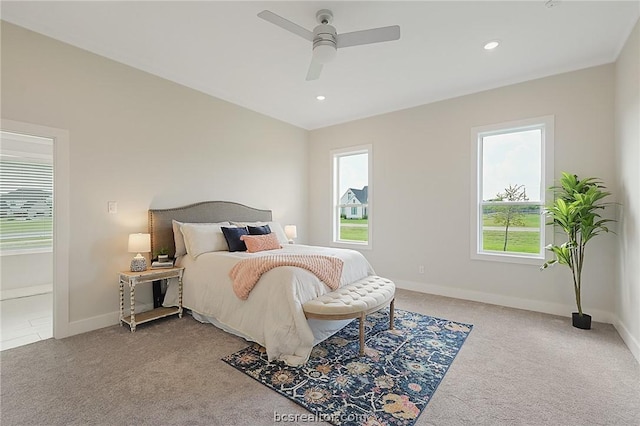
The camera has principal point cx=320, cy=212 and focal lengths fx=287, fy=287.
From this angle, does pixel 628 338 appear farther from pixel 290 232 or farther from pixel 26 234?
pixel 26 234

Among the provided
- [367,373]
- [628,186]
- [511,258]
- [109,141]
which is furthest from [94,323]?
[628,186]

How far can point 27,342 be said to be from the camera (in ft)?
9.06

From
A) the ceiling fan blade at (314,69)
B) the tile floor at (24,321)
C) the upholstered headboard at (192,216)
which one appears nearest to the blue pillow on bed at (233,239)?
the upholstered headboard at (192,216)

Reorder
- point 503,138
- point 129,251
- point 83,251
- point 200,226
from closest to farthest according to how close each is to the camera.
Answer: point 83,251 < point 129,251 < point 200,226 < point 503,138

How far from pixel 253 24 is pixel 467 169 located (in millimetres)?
3320

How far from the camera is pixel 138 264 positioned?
317 centimetres

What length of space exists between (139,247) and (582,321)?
16.1ft

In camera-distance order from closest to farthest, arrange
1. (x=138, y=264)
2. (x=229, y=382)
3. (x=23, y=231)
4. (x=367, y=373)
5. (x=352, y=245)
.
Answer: (x=229, y=382)
(x=367, y=373)
(x=138, y=264)
(x=23, y=231)
(x=352, y=245)

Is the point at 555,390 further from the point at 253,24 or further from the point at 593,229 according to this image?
the point at 253,24

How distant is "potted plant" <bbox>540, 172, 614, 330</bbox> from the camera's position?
3008 millimetres

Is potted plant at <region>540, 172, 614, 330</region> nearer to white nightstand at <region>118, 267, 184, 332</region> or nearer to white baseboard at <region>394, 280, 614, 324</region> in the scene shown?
white baseboard at <region>394, 280, 614, 324</region>

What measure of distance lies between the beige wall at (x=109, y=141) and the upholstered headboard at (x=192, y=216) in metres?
0.12

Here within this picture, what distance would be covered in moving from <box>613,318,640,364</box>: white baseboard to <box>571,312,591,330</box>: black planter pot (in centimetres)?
24

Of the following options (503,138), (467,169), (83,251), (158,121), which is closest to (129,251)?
(83,251)
